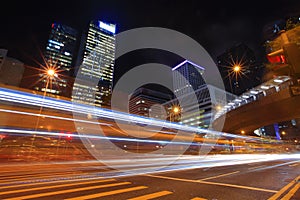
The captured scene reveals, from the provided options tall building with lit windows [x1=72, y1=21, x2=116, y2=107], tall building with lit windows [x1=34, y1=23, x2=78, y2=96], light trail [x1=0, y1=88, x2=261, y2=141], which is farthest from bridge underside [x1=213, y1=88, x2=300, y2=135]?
tall building with lit windows [x1=34, y1=23, x2=78, y2=96]

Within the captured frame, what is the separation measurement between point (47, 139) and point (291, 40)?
2006cm

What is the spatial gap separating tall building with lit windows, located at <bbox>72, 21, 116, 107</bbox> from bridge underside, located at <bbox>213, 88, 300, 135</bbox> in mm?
106128

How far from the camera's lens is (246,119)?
1754 inches

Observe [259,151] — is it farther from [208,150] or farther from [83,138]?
[83,138]

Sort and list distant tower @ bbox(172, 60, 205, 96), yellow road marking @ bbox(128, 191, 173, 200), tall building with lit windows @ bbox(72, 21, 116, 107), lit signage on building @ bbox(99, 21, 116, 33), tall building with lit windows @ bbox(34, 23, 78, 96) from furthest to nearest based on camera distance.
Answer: distant tower @ bbox(172, 60, 205, 96), lit signage on building @ bbox(99, 21, 116, 33), tall building with lit windows @ bbox(72, 21, 116, 107), tall building with lit windows @ bbox(34, 23, 78, 96), yellow road marking @ bbox(128, 191, 173, 200)

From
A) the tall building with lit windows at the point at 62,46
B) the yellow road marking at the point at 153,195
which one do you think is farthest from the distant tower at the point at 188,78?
the yellow road marking at the point at 153,195

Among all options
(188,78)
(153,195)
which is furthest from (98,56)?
(153,195)

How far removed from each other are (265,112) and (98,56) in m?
150

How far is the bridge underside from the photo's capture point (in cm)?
3170

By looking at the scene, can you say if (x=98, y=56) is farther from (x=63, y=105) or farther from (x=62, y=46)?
(x=63, y=105)

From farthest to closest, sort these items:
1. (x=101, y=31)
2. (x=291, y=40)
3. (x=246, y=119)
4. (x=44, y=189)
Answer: (x=101, y=31)
(x=246, y=119)
(x=44, y=189)
(x=291, y=40)

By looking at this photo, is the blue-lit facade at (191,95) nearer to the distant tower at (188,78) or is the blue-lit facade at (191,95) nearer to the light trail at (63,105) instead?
the distant tower at (188,78)

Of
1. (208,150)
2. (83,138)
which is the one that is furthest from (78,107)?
(208,150)

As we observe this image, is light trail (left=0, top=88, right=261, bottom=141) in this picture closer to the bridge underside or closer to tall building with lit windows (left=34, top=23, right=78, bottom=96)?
the bridge underside
